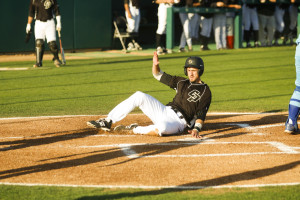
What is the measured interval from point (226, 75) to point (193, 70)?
6.09 metres

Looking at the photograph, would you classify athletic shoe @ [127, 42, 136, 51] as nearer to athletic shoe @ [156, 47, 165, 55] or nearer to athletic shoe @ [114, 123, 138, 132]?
athletic shoe @ [156, 47, 165, 55]

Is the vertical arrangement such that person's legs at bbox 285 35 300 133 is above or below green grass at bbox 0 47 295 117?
above

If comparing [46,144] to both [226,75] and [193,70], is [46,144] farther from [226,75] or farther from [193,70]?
[226,75]

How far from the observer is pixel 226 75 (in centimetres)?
1356

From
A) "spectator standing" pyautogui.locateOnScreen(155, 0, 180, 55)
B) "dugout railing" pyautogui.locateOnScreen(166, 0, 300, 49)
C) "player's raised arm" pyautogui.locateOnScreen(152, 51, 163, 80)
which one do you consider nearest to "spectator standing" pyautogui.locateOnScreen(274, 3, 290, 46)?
"dugout railing" pyautogui.locateOnScreen(166, 0, 300, 49)

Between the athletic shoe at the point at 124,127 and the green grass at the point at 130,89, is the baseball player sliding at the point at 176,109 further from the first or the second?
the green grass at the point at 130,89

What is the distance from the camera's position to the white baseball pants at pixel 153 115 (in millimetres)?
7429

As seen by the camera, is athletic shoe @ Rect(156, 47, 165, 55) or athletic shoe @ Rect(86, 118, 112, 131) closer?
athletic shoe @ Rect(86, 118, 112, 131)

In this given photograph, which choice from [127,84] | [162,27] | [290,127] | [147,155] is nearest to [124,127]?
[147,155]

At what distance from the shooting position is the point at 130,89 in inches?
460

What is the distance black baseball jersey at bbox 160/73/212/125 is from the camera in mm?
7512

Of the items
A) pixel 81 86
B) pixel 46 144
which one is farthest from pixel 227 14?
pixel 46 144

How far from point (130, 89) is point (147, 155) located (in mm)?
5365

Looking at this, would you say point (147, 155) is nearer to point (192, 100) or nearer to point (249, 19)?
point (192, 100)
